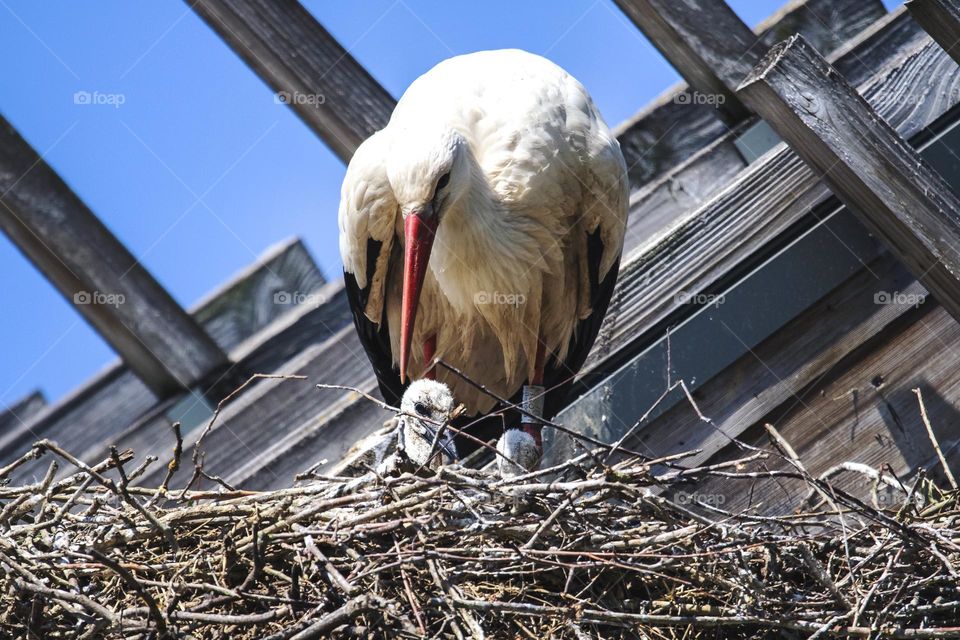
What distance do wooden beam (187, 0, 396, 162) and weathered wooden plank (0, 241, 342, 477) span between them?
18.2 inches

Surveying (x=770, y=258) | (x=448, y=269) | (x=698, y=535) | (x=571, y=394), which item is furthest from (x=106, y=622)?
(x=770, y=258)

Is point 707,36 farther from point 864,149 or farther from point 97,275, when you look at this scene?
point 97,275

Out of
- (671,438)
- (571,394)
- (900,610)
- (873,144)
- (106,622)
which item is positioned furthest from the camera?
(571,394)

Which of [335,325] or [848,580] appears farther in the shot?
[335,325]

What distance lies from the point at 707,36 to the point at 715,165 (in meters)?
0.32

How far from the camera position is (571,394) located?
2932 mm

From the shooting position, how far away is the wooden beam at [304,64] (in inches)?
111

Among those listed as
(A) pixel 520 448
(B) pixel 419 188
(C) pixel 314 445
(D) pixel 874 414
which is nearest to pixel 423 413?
(A) pixel 520 448

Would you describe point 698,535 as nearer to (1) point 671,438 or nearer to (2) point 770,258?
(1) point 671,438

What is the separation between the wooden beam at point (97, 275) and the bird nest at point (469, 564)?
92 centimetres

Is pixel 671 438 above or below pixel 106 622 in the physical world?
below

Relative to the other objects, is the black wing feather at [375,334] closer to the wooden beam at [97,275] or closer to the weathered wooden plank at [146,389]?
the weathered wooden plank at [146,389]

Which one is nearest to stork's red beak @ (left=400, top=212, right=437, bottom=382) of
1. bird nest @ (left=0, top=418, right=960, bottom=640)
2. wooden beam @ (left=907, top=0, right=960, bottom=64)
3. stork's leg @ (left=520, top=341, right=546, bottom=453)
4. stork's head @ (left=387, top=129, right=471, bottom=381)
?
stork's head @ (left=387, top=129, right=471, bottom=381)

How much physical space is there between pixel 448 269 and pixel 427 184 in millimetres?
407
